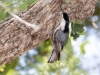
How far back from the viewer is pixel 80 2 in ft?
4.65

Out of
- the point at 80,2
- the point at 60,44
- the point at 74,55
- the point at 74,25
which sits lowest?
the point at 60,44

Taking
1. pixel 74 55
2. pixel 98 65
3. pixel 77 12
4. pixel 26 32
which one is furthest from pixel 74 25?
pixel 98 65

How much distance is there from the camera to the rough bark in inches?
50.7

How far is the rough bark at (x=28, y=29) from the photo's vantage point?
129 cm

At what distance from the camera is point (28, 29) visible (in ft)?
4.25

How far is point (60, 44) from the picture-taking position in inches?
50.4

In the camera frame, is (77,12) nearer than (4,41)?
No

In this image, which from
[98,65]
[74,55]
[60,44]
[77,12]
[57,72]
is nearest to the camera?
[60,44]

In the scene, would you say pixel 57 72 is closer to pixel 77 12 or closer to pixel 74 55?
pixel 74 55

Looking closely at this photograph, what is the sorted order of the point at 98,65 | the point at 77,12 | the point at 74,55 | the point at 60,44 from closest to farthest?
the point at 60,44 < the point at 77,12 < the point at 74,55 < the point at 98,65

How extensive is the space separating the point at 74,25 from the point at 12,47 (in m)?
0.29

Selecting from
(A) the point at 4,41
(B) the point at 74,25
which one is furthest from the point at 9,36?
(B) the point at 74,25

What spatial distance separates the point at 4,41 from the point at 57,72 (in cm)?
54

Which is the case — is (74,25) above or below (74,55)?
below
